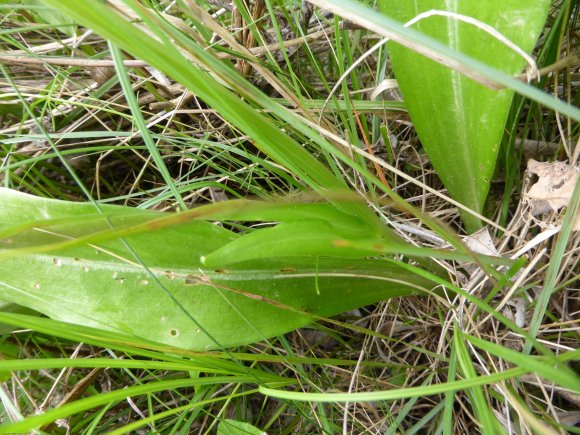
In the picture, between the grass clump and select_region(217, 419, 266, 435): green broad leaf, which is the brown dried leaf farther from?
select_region(217, 419, 266, 435): green broad leaf

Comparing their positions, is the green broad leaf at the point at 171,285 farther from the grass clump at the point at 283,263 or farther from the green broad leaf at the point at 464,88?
the green broad leaf at the point at 464,88

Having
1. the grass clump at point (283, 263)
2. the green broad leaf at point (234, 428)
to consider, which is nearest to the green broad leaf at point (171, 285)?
the grass clump at point (283, 263)

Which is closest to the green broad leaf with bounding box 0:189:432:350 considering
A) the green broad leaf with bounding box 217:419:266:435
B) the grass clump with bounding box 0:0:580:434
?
the grass clump with bounding box 0:0:580:434

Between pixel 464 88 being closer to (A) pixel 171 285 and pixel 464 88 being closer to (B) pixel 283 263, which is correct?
(B) pixel 283 263

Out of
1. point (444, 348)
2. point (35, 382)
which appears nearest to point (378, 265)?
point (444, 348)

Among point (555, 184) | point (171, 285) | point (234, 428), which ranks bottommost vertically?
point (234, 428)

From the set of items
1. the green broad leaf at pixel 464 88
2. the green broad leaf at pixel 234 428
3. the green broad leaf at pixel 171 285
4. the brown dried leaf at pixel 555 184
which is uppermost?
the green broad leaf at pixel 464 88

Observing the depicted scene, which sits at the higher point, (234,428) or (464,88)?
(464,88)

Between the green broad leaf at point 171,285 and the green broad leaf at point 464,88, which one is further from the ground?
the green broad leaf at point 464,88

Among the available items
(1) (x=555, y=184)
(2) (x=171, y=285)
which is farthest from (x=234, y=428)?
(1) (x=555, y=184)
